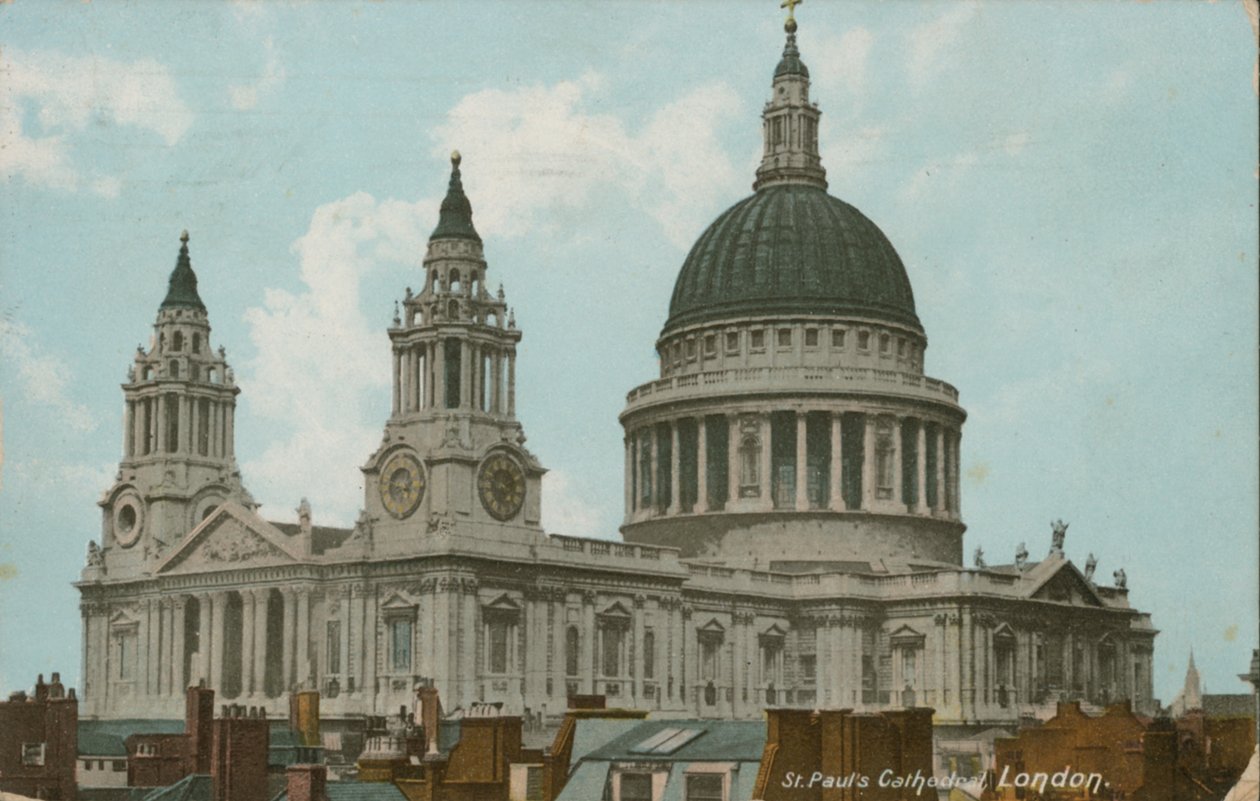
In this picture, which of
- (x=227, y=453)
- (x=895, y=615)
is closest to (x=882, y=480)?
(x=895, y=615)

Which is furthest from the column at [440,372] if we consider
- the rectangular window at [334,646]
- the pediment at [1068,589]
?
the pediment at [1068,589]

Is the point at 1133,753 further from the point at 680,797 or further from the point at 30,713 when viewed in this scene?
the point at 30,713

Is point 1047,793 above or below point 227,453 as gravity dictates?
below

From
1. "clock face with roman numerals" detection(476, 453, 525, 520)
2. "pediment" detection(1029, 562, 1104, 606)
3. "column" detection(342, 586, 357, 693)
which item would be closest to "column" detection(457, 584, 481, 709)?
"column" detection(342, 586, 357, 693)

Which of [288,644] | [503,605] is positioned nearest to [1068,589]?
[503,605]

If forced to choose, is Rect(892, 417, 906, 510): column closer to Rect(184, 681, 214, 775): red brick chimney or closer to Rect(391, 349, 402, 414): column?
Rect(391, 349, 402, 414): column

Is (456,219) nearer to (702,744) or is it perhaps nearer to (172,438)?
(172,438)
